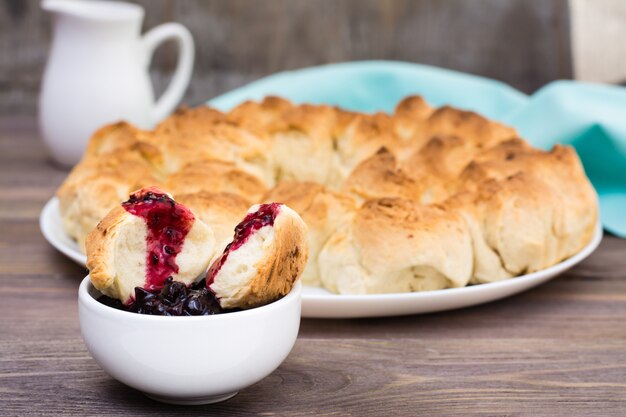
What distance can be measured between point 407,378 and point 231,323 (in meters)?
0.29

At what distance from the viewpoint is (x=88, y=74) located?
2.13m

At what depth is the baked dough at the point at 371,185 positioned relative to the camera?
4.39 feet

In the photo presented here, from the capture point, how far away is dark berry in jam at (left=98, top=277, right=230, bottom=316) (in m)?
0.94

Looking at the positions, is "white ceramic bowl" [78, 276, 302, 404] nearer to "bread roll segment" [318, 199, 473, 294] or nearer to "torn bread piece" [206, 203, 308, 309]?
"torn bread piece" [206, 203, 308, 309]

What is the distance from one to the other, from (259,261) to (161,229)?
0.13 m

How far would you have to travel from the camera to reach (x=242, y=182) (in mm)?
1491

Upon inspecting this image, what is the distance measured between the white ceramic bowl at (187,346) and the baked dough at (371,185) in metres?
0.36

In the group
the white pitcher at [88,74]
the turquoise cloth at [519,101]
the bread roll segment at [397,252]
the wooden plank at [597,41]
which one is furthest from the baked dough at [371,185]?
the wooden plank at [597,41]

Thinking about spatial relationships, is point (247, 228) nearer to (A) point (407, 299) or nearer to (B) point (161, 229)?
(B) point (161, 229)

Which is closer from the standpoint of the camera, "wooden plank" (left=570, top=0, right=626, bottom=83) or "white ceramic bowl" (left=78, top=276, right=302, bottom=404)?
"white ceramic bowl" (left=78, top=276, right=302, bottom=404)

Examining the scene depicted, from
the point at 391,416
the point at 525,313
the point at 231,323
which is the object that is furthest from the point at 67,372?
the point at 525,313

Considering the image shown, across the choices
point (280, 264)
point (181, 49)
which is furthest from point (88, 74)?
point (280, 264)

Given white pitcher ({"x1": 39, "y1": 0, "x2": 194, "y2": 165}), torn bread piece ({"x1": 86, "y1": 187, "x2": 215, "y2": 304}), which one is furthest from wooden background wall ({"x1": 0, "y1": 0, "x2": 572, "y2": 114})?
torn bread piece ({"x1": 86, "y1": 187, "x2": 215, "y2": 304})

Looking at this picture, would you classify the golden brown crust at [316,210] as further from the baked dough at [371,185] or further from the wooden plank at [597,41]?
the wooden plank at [597,41]
